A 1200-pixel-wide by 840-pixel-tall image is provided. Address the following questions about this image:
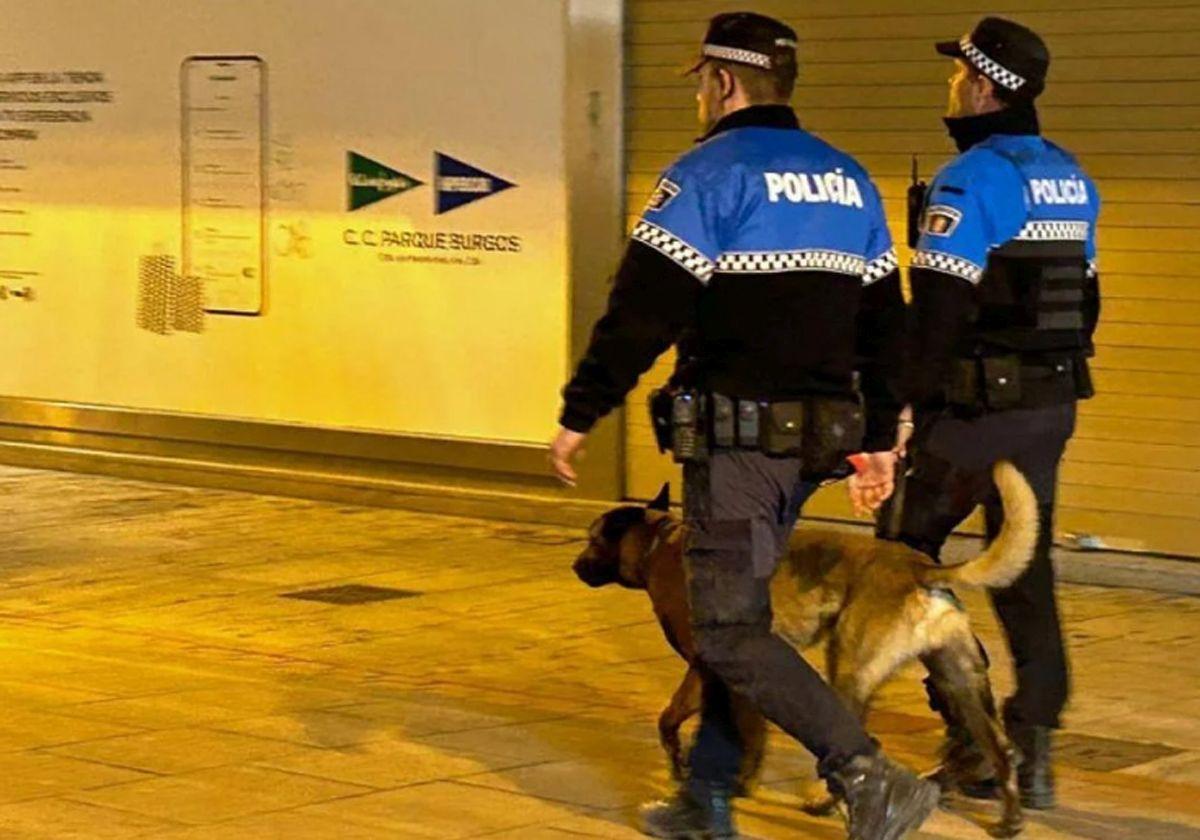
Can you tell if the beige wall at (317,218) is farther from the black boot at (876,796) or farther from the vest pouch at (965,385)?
the black boot at (876,796)

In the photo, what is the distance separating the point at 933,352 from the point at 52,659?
387cm

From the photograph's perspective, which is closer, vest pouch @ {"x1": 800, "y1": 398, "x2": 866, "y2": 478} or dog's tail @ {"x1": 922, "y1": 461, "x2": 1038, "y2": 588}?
vest pouch @ {"x1": 800, "y1": 398, "x2": 866, "y2": 478}

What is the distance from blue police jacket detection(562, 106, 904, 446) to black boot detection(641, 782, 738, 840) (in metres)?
1.08

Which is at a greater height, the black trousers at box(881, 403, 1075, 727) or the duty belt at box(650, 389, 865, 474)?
the duty belt at box(650, 389, 865, 474)

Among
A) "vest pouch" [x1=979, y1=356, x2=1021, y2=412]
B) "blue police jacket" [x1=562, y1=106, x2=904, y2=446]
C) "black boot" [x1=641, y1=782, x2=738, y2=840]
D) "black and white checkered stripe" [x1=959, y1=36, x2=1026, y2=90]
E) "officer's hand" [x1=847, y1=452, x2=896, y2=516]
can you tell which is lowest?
"black boot" [x1=641, y1=782, x2=738, y2=840]

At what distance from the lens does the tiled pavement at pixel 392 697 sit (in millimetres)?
6902

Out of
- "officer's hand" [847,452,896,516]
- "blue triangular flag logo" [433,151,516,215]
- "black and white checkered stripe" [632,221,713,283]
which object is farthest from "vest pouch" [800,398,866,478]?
"blue triangular flag logo" [433,151,516,215]

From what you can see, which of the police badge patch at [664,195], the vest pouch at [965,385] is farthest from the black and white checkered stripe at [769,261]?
the vest pouch at [965,385]

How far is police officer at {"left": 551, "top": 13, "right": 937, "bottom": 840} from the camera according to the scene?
239 inches

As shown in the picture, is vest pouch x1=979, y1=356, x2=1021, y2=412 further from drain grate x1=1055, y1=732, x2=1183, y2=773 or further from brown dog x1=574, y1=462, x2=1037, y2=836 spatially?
drain grate x1=1055, y1=732, x2=1183, y2=773

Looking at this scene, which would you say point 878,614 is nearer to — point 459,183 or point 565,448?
point 565,448

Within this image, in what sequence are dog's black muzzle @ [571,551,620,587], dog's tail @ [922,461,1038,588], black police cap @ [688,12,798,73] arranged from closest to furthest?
black police cap @ [688,12,798,73]
dog's tail @ [922,461,1038,588]
dog's black muzzle @ [571,551,620,587]

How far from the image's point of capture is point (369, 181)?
13.4 metres

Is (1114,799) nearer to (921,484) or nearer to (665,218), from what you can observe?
(921,484)
